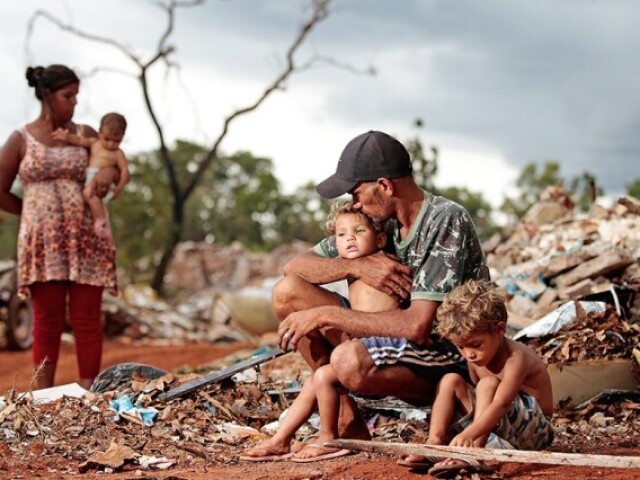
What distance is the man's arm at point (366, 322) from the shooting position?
4199mm

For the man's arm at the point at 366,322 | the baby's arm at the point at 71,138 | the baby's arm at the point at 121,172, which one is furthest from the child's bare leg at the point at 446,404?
the baby's arm at the point at 71,138

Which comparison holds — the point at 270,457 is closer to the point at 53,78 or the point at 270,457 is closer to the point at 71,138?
the point at 71,138

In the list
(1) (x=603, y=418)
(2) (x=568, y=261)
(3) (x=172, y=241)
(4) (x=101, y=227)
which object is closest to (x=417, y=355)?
(1) (x=603, y=418)

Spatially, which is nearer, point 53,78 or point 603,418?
point 603,418

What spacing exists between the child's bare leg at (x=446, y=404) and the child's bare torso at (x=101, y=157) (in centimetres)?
332

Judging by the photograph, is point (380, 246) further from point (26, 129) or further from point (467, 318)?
point (26, 129)

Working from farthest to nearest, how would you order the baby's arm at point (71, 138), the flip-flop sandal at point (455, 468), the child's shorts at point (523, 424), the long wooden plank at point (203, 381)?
1. the baby's arm at point (71, 138)
2. the long wooden plank at point (203, 381)
3. the child's shorts at point (523, 424)
4. the flip-flop sandal at point (455, 468)

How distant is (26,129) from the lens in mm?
6719

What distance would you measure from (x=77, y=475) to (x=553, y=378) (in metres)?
3.05

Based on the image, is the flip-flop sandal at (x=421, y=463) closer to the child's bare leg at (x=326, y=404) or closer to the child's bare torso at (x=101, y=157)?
the child's bare leg at (x=326, y=404)

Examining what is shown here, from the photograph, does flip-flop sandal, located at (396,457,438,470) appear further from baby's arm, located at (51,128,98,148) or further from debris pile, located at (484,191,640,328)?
baby's arm, located at (51,128,98,148)

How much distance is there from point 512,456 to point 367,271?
3.56 feet

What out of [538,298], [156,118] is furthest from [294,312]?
[156,118]

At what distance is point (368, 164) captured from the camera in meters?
4.33
